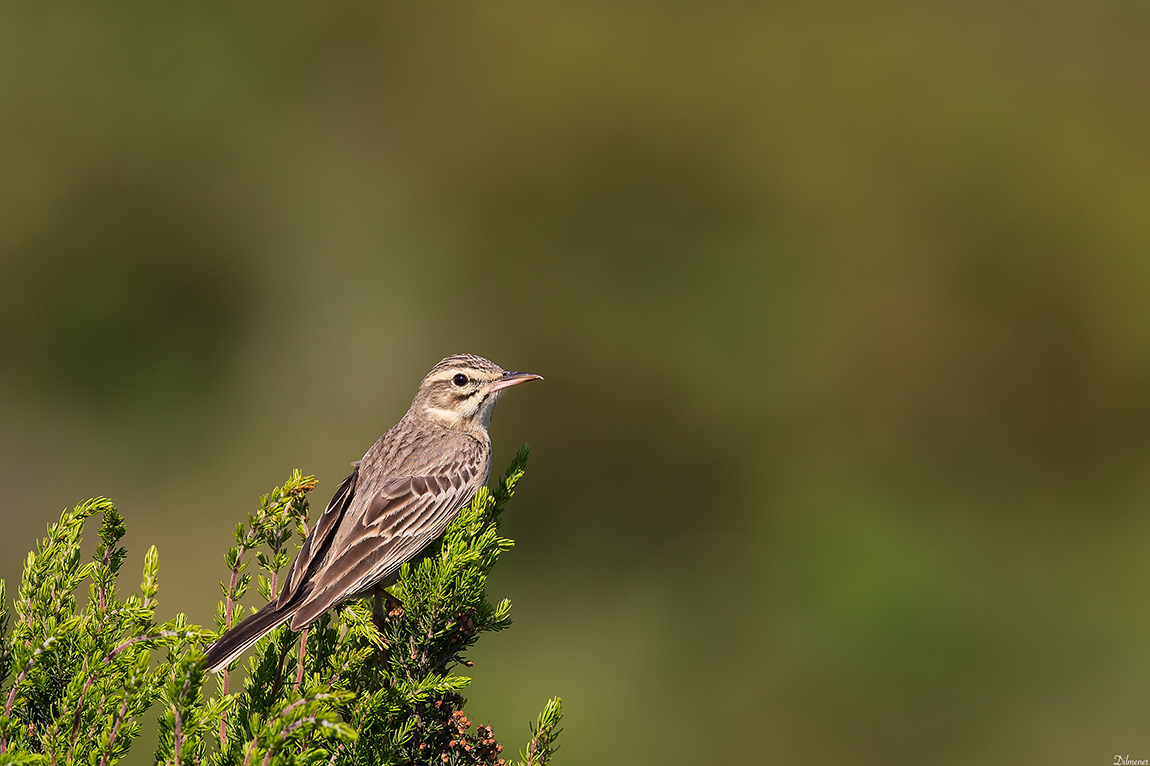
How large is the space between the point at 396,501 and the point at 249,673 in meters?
1.44

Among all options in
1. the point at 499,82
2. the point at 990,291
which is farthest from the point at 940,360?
the point at 499,82

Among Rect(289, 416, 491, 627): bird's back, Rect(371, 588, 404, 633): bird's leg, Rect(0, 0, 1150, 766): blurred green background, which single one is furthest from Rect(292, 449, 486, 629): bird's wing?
Rect(0, 0, 1150, 766): blurred green background

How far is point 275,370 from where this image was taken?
1739cm

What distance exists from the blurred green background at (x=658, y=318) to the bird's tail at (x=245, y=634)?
831 centimetres

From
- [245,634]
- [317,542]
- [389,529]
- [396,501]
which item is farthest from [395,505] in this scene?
[245,634]

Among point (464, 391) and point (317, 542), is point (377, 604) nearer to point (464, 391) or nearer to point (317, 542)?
point (317, 542)

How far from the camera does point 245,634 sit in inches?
171

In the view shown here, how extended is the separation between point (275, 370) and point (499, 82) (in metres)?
6.91

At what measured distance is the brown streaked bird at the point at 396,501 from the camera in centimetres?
468

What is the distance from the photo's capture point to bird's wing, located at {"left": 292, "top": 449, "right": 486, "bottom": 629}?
485 cm

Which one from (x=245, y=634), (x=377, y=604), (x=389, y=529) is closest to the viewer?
(x=245, y=634)

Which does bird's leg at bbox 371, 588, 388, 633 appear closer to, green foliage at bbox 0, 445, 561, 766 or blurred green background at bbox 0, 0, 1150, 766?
green foliage at bbox 0, 445, 561, 766

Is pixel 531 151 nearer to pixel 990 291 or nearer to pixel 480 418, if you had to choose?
pixel 990 291

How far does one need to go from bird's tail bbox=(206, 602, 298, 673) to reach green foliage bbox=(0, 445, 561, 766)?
0.10 m
